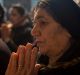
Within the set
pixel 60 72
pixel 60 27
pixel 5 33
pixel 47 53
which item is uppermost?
pixel 5 33

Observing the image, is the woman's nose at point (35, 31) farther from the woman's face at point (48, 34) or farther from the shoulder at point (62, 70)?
the shoulder at point (62, 70)

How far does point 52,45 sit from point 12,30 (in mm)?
2777

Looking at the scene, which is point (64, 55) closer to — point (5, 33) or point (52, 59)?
point (52, 59)

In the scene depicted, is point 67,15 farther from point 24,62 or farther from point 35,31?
point 24,62

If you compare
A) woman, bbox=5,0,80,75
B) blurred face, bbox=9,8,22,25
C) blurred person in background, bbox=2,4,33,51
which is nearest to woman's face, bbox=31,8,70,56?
woman, bbox=5,0,80,75

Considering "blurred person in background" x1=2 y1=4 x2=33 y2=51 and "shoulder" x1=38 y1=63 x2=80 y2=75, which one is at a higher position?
"blurred person in background" x1=2 y1=4 x2=33 y2=51

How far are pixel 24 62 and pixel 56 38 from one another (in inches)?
8.9

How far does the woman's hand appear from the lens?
1.77m

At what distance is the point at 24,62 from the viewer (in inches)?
70.1

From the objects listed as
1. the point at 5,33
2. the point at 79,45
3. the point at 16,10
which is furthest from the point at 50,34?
the point at 16,10

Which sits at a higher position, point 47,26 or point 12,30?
point 12,30

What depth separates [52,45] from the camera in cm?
186

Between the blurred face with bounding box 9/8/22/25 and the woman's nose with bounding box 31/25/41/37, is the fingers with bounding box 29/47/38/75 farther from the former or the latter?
the blurred face with bounding box 9/8/22/25

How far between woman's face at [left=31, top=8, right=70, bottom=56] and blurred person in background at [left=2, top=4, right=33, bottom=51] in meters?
2.12
